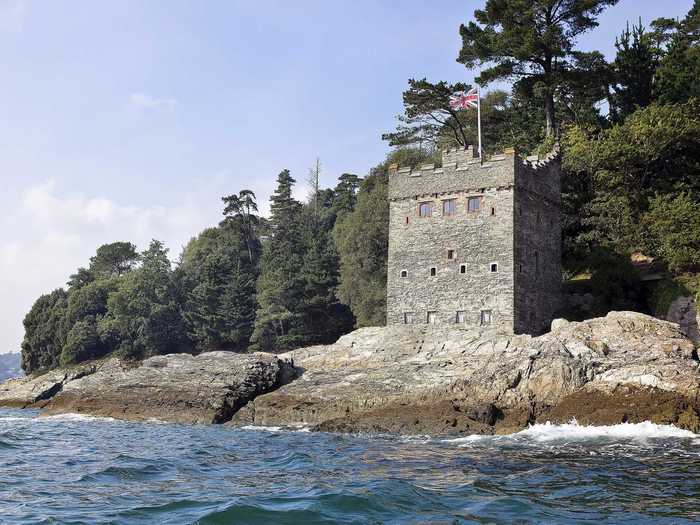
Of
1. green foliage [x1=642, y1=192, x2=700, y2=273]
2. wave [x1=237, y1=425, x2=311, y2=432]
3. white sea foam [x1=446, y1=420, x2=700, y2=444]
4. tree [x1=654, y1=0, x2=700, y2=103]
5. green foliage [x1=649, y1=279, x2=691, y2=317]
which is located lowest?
wave [x1=237, y1=425, x2=311, y2=432]

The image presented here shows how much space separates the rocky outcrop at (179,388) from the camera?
107 ft

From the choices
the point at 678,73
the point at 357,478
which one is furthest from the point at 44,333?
the point at 357,478

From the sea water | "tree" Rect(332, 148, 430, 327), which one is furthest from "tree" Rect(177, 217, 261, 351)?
the sea water

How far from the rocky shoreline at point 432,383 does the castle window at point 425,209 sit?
17.8 feet

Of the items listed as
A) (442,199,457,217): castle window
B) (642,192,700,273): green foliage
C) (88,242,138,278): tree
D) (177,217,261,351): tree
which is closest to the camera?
(642,192,700,273): green foliage

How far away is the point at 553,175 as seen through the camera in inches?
1544

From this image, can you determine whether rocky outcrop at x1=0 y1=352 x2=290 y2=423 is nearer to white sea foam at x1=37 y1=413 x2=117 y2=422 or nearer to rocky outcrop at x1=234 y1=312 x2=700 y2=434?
white sea foam at x1=37 y1=413 x2=117 y2=422

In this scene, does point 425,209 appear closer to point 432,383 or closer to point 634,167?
point 432,383

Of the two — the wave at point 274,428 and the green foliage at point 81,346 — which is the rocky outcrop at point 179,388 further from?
the green foliage at point 81,346

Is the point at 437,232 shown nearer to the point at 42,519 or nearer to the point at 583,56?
the point at 583,56

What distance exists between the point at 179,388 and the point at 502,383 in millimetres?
14091

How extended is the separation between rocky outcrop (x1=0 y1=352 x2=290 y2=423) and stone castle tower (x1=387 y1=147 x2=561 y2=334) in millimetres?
7260

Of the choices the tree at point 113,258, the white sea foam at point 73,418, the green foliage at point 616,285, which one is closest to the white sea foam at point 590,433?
the green foliage at point 616,285

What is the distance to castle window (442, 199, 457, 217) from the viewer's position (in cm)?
3638
